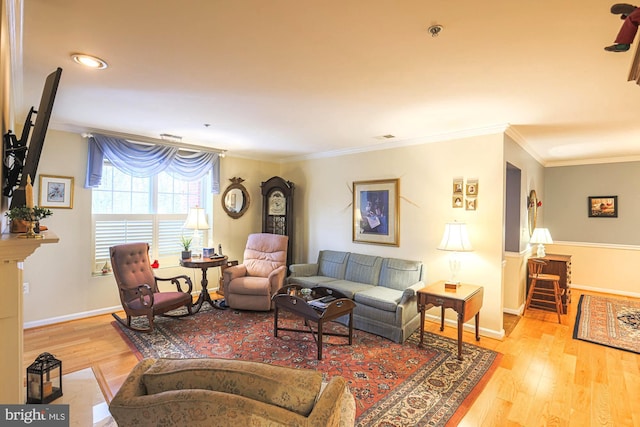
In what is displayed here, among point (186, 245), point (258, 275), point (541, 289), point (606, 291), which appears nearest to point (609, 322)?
point (541, 289)

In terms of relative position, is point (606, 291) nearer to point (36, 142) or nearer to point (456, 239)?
point (456, 239)

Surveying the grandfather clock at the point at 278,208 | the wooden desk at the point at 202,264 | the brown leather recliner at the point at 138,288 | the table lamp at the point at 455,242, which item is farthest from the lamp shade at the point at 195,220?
the table lamp at the point at 455,242

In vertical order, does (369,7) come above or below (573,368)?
above

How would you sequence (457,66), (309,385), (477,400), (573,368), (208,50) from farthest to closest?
(573,368), (477,400), (457,66), (208,50), (309,385)

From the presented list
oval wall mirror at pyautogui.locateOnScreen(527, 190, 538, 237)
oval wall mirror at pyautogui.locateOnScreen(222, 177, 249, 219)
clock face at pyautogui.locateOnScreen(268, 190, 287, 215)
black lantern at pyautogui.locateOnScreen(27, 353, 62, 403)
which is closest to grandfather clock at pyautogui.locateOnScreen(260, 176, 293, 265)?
clock face at pyautogui.locateOnScreen(268, 190, 287, 215)

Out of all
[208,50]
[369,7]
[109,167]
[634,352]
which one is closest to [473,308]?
[634,352]

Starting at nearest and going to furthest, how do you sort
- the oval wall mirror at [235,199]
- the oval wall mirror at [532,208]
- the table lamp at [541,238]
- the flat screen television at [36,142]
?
the flat screen television at [36,142] < the table lamp at [541,238] < the oval wall mirror at [532,208] < the oval wall mirror at [235,199]

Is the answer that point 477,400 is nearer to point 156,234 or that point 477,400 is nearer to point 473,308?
point 473,308

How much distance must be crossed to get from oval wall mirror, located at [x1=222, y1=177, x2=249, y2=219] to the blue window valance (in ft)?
0.79

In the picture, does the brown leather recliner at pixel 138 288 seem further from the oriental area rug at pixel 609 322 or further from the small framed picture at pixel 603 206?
the small framed picture at pixel 603 206

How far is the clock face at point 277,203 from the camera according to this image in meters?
5.50

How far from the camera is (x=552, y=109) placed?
116 inches

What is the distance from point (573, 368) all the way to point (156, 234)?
5.26m

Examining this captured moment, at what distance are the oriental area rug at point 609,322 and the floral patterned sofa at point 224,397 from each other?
12.8 feet
